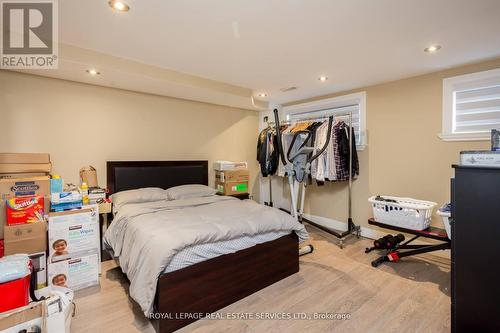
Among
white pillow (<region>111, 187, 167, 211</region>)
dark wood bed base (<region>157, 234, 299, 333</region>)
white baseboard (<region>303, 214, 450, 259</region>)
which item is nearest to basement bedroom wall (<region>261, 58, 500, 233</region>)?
white baseboard (<region>303, 214, 450, 259</region>)

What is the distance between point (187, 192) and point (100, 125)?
4.61 ft

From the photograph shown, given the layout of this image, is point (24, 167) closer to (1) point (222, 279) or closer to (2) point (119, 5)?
(2) point (119, 5)

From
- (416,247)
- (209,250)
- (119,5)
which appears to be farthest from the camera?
(416,247)

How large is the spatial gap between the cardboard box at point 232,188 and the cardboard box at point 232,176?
2.0 inches

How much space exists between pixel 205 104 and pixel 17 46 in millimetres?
2379

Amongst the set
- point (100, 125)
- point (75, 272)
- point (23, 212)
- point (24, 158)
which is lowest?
point (75, 272)

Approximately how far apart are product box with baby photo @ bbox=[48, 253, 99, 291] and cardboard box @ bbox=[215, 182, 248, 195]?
204 cm

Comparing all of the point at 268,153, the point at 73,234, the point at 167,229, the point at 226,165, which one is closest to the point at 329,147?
the point at 268,153

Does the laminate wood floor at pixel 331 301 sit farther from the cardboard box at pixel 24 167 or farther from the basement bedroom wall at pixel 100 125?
the basement bedroom wall at pixel 100 125

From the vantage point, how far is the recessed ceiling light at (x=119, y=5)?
1641mm

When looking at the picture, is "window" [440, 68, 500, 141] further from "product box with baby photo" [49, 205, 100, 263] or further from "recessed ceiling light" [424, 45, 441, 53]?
"product box with baby photo" [49, 205, 100, 263]

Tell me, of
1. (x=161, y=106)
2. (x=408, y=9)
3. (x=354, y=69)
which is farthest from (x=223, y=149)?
(x=408, y=9)

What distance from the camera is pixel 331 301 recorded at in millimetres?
2105

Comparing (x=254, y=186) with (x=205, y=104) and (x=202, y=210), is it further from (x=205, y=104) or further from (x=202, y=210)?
(x=202, y=210)
